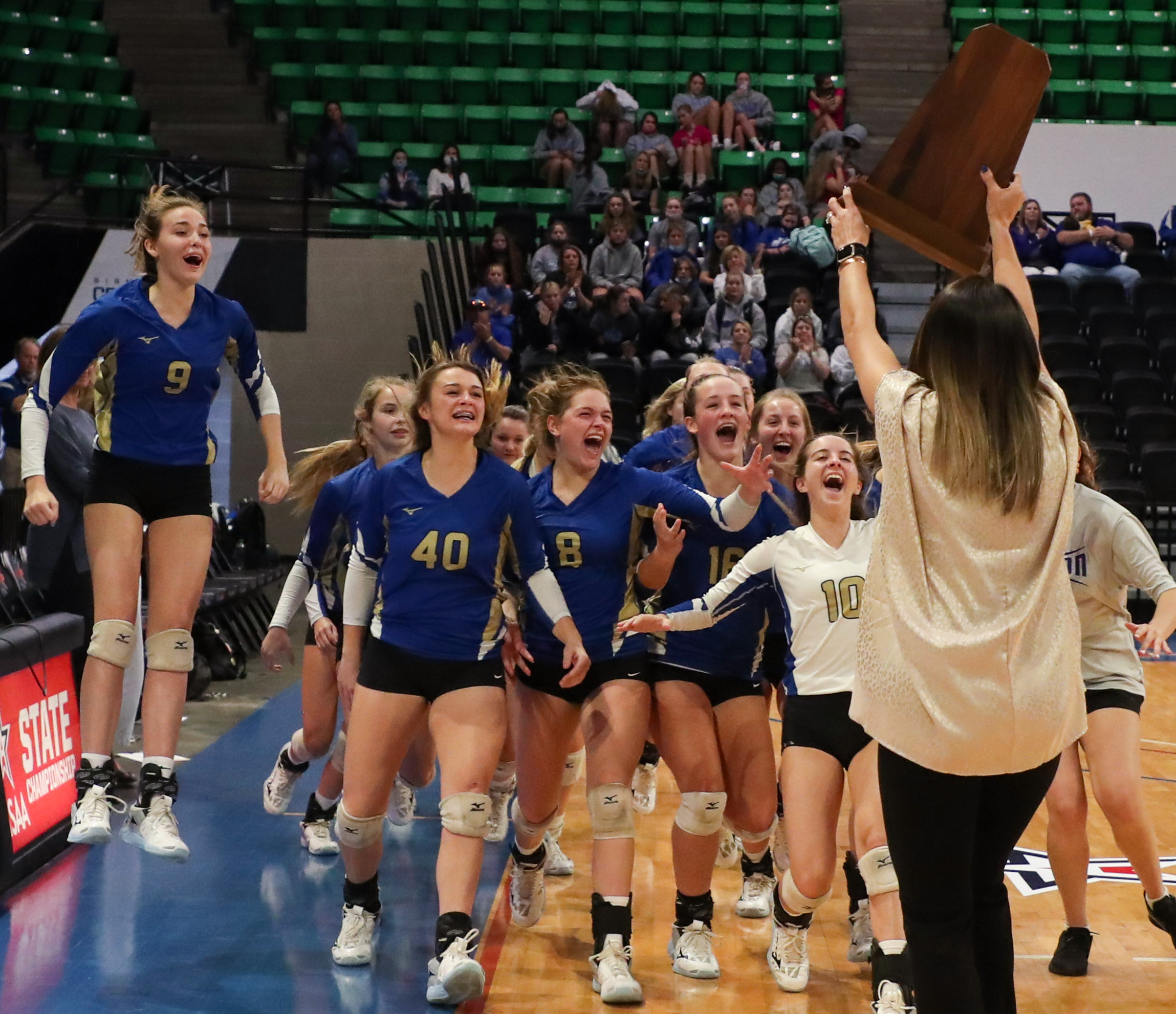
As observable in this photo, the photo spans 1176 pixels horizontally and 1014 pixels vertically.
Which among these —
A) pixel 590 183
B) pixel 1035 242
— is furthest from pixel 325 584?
pixel 1035 242

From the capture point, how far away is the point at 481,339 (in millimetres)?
10297

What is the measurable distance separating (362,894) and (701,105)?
11498 millimetres

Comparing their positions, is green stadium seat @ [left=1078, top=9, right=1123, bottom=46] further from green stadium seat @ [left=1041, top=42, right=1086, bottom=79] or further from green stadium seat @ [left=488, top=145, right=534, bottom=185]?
green stadium seat @ [left=488, top=145, right=534, bottom=185]

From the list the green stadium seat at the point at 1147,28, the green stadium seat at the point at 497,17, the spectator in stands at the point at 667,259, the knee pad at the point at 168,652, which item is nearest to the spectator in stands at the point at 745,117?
the spectator in stands at the point at 667,259

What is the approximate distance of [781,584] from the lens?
407 centimetres

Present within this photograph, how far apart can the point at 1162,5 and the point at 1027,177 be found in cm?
396

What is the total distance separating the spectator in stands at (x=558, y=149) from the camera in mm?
13547

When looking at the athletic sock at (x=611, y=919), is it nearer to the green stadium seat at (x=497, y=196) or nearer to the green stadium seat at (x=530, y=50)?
the green stadium seat at (x=497, y=196)

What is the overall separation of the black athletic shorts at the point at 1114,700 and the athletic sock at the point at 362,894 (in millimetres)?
2134

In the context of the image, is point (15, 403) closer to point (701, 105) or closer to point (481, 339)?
point (481, 339)

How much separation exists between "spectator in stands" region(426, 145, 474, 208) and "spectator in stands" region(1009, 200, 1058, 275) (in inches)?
196

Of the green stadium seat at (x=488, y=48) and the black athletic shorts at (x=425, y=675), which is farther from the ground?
the green stadium seat at (x=488, y=48)

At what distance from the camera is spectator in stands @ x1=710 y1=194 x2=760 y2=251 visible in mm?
12070

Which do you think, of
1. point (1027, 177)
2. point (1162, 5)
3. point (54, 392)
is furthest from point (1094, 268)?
point (54, 392)
